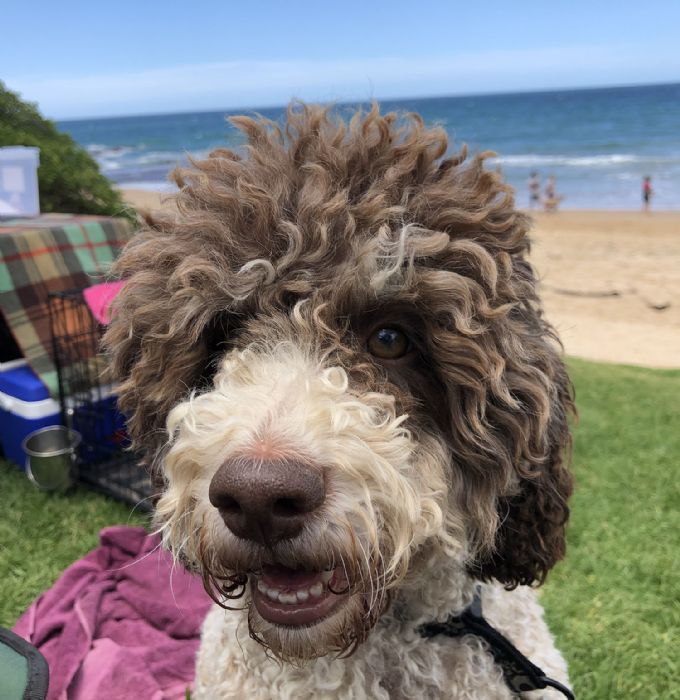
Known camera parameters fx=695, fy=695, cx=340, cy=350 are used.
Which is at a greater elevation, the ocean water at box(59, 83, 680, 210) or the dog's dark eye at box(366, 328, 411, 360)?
the dog's dark eye at box(366, 328, 411, 360)

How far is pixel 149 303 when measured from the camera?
1.67 meters

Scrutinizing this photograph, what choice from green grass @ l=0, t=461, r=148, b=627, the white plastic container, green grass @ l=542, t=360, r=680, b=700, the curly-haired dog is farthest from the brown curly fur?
the white plastic container

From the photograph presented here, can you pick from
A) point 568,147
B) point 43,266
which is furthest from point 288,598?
point 568,147

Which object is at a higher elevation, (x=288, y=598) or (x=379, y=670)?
(x=288, y=598)

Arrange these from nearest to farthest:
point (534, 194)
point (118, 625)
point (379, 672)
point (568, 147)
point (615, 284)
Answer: point (379, 672) < point (118, 625) < point (615, 284) < point (534, 194) < point (568, 147)

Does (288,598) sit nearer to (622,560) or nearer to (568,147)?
(622,560)

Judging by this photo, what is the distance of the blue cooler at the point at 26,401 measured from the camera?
4105 mm

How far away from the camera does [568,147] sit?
41562mm

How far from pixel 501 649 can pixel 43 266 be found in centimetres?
366

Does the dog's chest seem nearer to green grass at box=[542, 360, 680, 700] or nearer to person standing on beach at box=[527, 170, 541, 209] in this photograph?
green grass at box=[542, 360, 680, 700]

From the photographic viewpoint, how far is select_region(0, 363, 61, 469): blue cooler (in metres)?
4.11

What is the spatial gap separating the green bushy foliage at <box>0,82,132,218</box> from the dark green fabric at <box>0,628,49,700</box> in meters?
3.99

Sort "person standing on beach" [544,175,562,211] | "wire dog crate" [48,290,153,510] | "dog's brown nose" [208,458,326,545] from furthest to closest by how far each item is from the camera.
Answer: "person standing on beach" [544,175,562,211] < "wire dog crate" [48,290,153,510] < "dog's brown nose" [208,458,326,545]

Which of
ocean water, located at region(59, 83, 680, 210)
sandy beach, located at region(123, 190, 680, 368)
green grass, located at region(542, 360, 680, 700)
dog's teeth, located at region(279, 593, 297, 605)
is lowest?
ocean water, located at region(59, 83, 680, 210)
